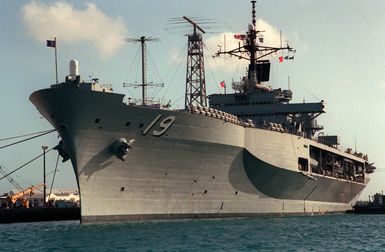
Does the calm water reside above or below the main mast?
below

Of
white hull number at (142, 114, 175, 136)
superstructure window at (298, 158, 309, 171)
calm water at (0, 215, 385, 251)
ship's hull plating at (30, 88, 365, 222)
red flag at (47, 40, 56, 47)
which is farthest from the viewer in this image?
superstructure window at (298, 158, 309, 171)

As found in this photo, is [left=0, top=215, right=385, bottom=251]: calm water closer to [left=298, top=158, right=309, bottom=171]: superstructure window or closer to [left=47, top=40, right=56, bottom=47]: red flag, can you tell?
[left=47, top=40, right=56, bottom=47]: red flag

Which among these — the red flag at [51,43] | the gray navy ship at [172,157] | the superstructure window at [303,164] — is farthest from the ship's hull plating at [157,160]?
the superstructure window at [303,164]

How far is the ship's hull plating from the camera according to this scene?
111 feet

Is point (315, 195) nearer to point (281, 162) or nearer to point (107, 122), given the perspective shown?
point (281, 162)

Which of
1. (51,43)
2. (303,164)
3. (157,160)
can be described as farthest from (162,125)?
(303,164)

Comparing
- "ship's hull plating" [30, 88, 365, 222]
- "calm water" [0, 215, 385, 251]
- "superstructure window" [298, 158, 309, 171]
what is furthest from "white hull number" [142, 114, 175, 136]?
"superstructure window" [298, 158, 309, 171]

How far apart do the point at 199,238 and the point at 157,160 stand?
7388 mm

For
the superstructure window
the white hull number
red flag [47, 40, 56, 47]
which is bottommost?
the superstructure window

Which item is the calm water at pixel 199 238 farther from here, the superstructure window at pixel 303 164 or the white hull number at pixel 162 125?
the superstructure window at pixel 303 164

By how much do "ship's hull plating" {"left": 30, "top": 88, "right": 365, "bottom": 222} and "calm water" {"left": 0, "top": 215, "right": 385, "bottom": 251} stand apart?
4.29ft

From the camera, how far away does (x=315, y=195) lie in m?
54.2

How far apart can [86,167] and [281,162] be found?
16.8 meters

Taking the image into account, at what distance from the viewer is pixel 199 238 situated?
29750 millimetres
